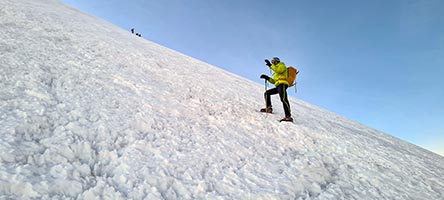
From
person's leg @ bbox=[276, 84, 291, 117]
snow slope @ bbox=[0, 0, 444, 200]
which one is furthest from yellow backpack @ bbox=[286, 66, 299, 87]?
snow slope @ bbox=[0, 0, 444, 200]

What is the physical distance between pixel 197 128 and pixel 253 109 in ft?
9.96

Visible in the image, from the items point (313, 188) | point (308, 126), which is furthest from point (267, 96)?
point (313, 188)

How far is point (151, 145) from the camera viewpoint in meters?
4.84

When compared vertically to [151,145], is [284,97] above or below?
above

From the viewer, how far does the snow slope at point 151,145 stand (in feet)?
12.2

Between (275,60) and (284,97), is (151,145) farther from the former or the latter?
(275,60)

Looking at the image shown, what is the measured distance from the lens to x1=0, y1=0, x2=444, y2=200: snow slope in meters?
3.73

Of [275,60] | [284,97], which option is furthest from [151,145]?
[275,60]

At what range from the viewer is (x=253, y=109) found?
8875mm

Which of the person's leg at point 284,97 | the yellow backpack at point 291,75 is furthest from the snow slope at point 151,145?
the yellow backpack at point 291,75

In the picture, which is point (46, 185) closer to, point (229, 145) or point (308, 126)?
point (229, 145)

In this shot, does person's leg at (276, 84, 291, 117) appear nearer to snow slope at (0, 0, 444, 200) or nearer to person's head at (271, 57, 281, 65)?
snow slope at (0, 0, 444, 200)

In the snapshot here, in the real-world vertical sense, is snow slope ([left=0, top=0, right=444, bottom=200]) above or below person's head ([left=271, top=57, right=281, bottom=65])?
below

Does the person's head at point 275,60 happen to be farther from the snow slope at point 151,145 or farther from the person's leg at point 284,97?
the snow slope at point 151,145
